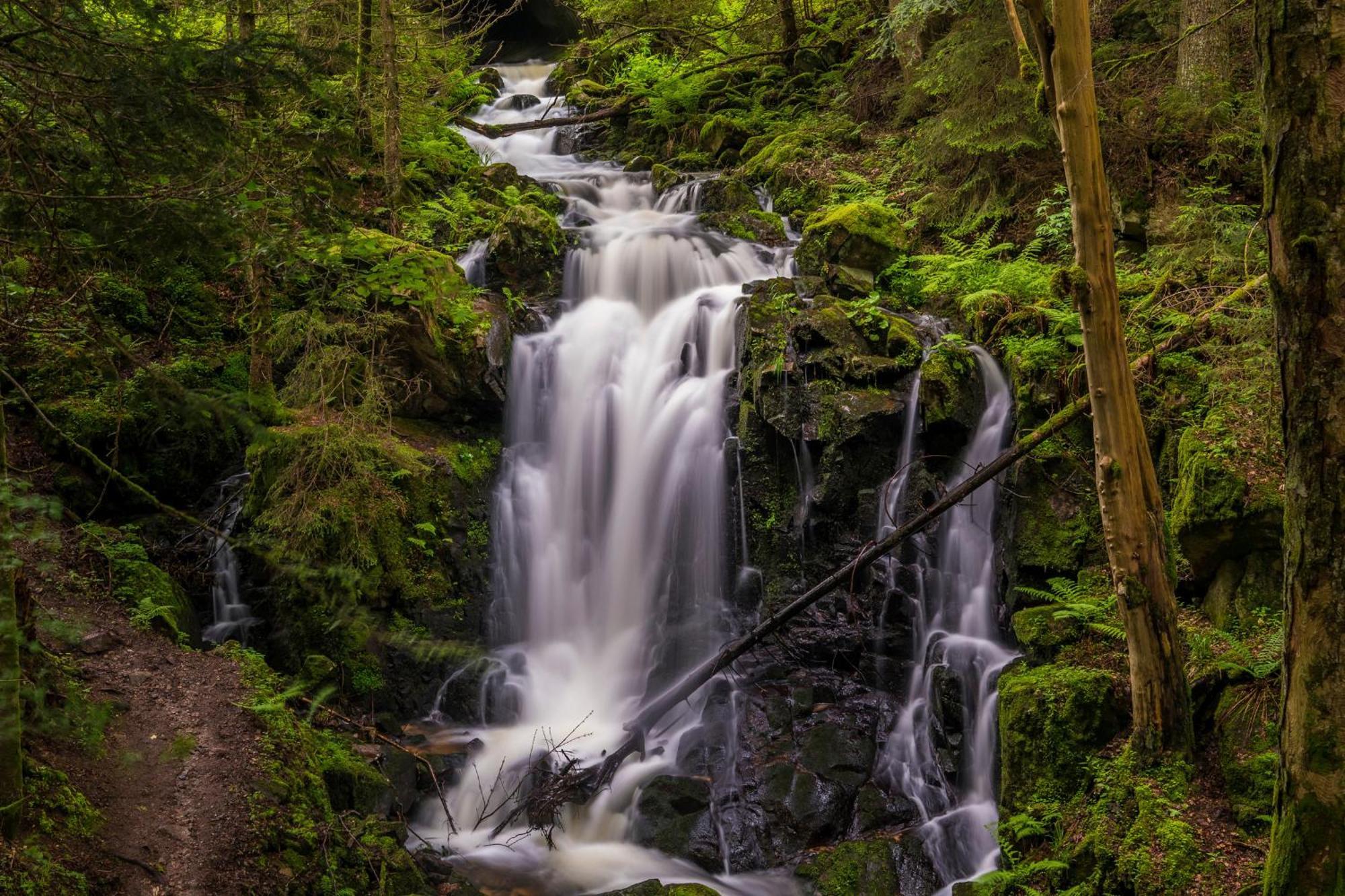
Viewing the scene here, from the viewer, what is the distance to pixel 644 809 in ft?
23.0

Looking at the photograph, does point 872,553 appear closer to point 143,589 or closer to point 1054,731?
point 1054,731

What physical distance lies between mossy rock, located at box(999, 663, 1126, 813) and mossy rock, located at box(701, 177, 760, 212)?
970 cm

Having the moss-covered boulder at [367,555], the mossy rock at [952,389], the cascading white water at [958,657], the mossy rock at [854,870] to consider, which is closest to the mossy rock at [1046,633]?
the cascading white water at [958,657]

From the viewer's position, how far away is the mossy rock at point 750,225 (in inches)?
508

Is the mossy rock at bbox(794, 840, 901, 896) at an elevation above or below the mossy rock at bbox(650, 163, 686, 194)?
below

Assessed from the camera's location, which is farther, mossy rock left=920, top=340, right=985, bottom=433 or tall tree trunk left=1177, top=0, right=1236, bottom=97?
tall tree trunk left=1177, top=0, right=1236, bottom=97

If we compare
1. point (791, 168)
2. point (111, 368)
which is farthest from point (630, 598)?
point (791, 168)

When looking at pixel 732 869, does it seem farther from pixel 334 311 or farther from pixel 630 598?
pixel 334 311

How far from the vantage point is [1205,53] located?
960 cm

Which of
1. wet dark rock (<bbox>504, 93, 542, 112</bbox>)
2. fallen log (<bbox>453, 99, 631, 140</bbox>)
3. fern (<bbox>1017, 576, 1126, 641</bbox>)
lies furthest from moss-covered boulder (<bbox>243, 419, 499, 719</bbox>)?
wet dark rock (<bbox>504, 93, 542, 112</bbox>)

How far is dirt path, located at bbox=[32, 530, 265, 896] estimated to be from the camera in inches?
169

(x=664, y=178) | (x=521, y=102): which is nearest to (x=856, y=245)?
(x=664, y=178)

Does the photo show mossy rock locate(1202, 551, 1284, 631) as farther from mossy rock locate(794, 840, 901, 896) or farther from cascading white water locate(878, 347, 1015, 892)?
mossy rock locate(794, 840, 901, 896)

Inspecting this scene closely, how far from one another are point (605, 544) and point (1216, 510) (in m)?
6.01
